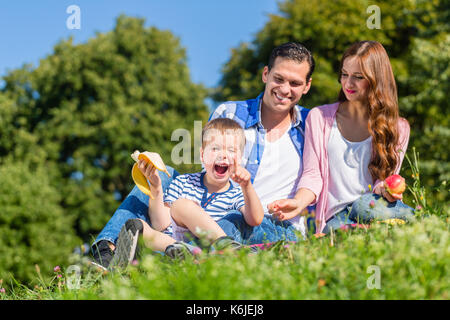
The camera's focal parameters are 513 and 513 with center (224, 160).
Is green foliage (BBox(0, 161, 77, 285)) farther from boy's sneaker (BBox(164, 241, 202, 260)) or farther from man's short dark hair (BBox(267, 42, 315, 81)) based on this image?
boy's sneaker (BBox(164, 241, 202, 260))

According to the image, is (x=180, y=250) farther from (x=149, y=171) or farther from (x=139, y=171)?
(x=139, y=171)

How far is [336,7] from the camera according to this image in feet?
70.0

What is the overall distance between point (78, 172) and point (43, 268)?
498 cm

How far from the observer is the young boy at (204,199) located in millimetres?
3668

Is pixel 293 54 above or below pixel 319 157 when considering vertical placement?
above

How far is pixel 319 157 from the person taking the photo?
4.62 m

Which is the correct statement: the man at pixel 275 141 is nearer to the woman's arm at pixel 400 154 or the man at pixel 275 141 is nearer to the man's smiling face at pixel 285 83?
the man's smiling face at pixel 285 83

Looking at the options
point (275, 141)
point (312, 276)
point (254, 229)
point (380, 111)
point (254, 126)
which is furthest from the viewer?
point (254, 126)

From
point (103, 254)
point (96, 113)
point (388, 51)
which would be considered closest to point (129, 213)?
point (103, 254)

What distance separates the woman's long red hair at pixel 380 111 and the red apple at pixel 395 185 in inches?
16.7

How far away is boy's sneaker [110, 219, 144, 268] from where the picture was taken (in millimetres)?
3506

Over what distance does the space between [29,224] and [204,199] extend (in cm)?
1763

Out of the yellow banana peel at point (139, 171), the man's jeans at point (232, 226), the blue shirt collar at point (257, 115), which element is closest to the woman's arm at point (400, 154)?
the man's jeans at point (232, 226)
